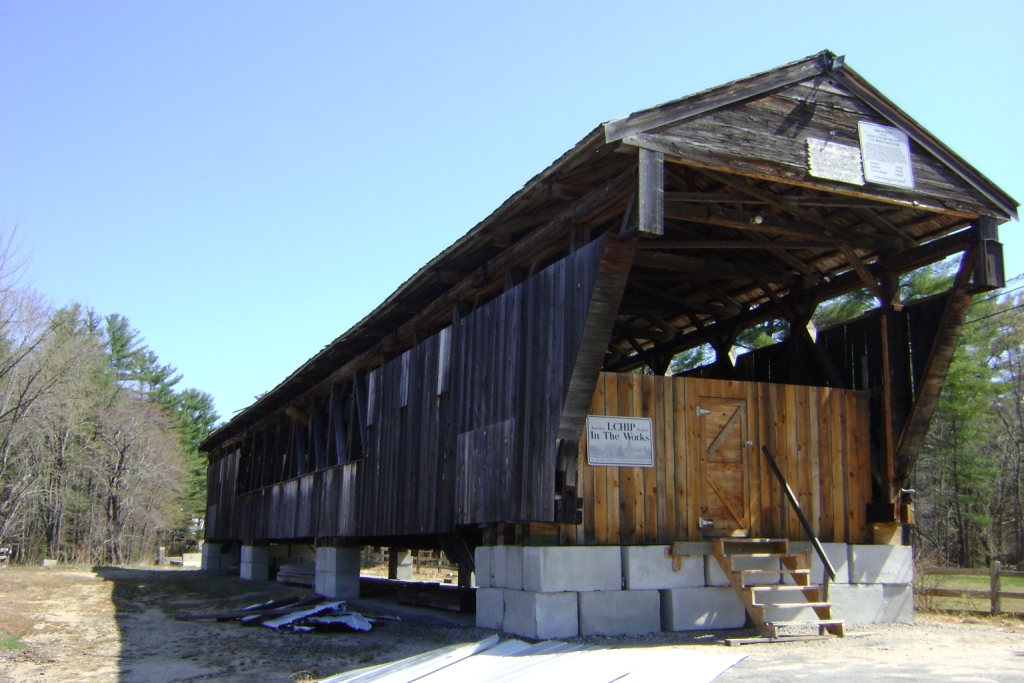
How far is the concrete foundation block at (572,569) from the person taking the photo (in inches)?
395

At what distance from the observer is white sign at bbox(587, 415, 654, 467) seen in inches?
421

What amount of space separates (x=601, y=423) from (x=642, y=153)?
3.28 metres

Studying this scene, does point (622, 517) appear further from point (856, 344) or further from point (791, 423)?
point (856, 344)

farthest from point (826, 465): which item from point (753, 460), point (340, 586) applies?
point (340, 586)

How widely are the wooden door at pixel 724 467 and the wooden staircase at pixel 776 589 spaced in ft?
1.46

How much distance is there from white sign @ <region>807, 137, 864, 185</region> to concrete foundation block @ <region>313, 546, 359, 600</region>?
1200 centimetres

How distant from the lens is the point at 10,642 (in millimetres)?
11844

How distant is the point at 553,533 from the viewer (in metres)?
10.4

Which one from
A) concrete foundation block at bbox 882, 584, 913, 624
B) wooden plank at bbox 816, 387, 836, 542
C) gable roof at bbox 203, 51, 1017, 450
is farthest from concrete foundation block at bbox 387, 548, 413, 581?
concrete foundation block at bbox 882, 584, 913, 624

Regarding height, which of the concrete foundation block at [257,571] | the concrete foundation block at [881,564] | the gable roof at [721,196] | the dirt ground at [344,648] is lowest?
the concrete foundation block at [257,571]

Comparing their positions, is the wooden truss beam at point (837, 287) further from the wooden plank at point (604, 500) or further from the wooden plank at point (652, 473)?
the wooden plank at point (604, 500)

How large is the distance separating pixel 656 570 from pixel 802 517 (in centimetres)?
188

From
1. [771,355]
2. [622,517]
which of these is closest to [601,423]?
[622,517]

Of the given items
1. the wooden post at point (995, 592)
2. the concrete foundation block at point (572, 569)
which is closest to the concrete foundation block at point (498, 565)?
the concrete foundation block at point (572, 569)
